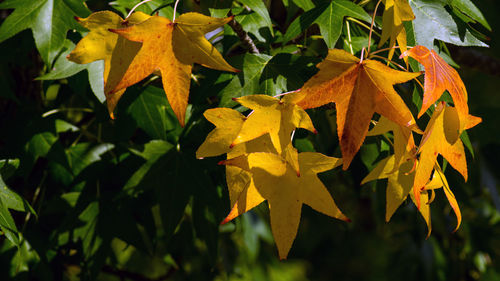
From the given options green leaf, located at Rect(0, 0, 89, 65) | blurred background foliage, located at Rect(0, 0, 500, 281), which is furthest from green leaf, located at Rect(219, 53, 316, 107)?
green leaf, located at Rect(0, 0, 89, 65)

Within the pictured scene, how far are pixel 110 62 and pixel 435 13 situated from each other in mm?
559

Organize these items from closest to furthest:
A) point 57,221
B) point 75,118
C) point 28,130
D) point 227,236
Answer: point 28,130 → point 57,221 → point 75,118 → point 227,236

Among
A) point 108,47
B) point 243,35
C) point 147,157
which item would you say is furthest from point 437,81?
point 147,157

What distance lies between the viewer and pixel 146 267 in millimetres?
2027

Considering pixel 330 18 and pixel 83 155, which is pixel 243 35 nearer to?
pixel 330 18

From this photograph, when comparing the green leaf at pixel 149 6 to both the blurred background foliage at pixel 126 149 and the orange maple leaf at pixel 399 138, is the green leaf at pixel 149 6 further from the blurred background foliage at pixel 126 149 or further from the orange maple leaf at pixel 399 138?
the orange maple leaf at pixel 399 138

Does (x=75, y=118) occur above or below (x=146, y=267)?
above

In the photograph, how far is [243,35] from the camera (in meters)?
0.84

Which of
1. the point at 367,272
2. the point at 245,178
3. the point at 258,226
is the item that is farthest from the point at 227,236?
the point at 367,272

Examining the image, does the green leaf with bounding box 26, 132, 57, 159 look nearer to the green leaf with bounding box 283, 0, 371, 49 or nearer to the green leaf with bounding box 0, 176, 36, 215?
the green leaf with bounding box 0, 176, 36, 215

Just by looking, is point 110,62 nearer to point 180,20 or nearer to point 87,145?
point 180,20

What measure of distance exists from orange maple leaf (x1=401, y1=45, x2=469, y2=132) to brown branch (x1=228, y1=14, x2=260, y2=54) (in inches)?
11.2

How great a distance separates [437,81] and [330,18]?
23 cm

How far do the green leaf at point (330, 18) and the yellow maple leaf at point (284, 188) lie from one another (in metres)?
0.23
